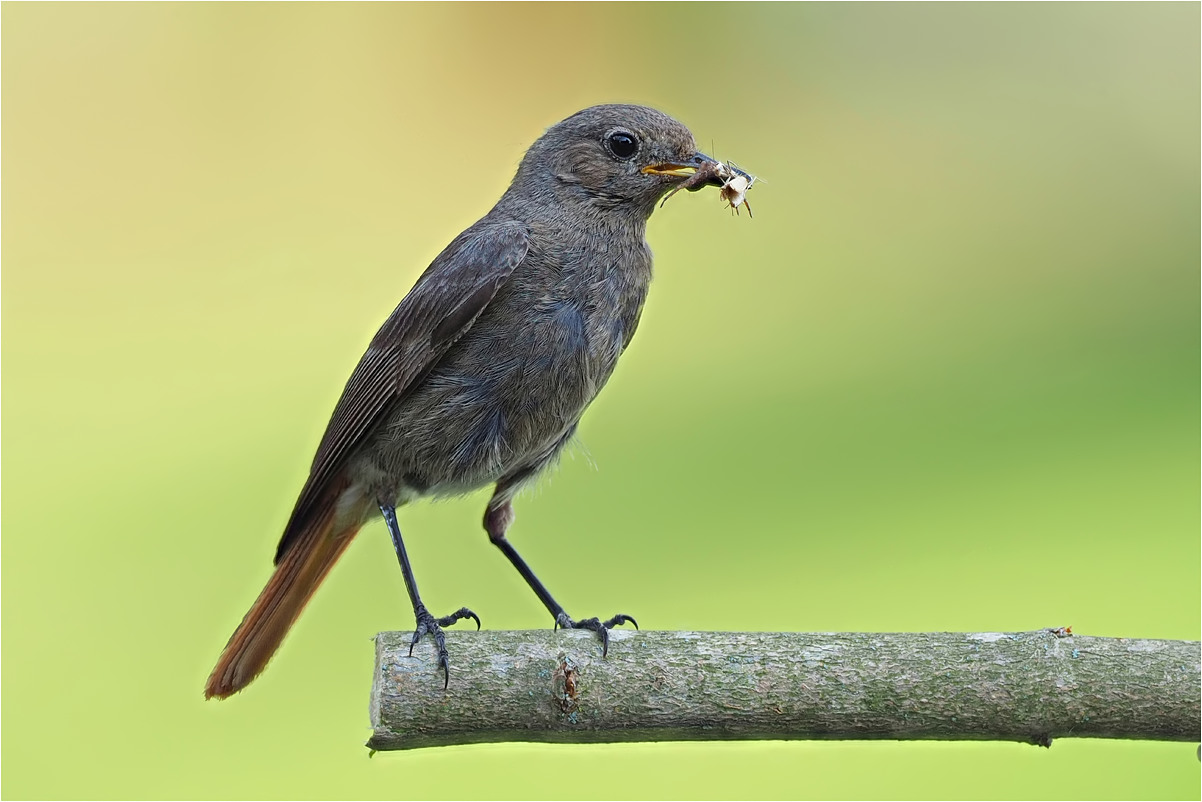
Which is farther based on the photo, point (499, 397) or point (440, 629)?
point (499, 397)

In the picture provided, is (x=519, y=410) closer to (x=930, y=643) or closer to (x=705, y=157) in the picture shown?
(x=705, y=157)

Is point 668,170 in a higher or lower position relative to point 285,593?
higher

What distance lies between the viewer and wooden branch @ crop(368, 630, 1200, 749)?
2.90 metres

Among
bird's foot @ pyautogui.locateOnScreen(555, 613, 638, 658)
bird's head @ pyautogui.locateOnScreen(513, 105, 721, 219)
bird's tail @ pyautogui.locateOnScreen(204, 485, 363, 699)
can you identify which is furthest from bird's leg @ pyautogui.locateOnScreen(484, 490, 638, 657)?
bird's head @ pyautogui.locateOnScreen(513, 105, 721, 219)

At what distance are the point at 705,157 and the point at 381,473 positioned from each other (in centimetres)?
144

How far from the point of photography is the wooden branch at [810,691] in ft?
9.53

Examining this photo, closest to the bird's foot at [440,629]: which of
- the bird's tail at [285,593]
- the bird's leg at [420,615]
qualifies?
the bird's leg at [420,615]

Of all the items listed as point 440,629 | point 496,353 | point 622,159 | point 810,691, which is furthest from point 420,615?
point 622,159

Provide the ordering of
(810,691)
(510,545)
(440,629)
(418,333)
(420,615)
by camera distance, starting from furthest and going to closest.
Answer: (510,545) < (418,333) < (420,615) < (440,629) < (810,691)

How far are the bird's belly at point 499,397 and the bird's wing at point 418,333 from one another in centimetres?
7

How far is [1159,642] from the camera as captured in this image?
297 cm

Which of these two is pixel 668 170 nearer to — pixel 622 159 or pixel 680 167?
pixel 680 167

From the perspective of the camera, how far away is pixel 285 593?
3.75 m

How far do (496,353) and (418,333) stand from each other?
10.9 inches
